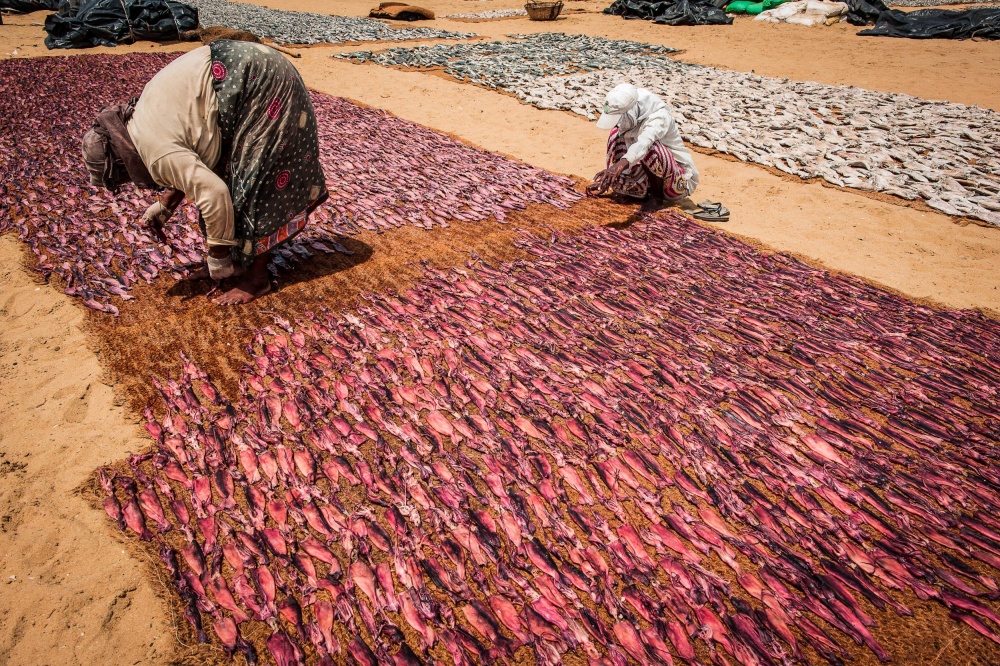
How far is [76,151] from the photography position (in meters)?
6.88

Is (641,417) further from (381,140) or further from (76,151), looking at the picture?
(76,151)

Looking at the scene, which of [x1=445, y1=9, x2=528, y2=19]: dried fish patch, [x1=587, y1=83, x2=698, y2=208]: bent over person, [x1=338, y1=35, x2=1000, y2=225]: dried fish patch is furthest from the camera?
[x1=445, y1=9, x2=528, y2=19]: dried fish patch

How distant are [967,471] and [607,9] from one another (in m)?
25.6

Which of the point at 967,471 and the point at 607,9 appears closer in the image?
the point at 967,471

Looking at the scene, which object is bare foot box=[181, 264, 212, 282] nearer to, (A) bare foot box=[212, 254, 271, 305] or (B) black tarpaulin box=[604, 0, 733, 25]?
(A) bare foot box=[212, 254, 271, 305]

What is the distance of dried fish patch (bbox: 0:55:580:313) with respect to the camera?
15.2 feet

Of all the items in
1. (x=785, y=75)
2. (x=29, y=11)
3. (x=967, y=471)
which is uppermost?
(x=29, y=11)

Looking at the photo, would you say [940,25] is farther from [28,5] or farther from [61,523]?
[28,5]

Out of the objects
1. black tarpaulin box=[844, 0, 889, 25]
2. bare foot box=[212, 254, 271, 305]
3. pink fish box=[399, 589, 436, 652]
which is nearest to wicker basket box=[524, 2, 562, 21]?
black tarpaulin box=[844, 0, 889, 25]

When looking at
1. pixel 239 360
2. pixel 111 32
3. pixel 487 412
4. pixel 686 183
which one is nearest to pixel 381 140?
pixel 686 183

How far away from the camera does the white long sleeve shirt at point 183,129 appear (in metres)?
3.40

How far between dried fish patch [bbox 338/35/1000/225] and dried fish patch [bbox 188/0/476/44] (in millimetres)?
3856

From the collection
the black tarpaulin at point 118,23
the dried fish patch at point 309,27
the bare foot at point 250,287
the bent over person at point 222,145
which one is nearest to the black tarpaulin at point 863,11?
the dried fish patch at point 309,27

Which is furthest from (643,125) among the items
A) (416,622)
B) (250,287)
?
(416,622)
